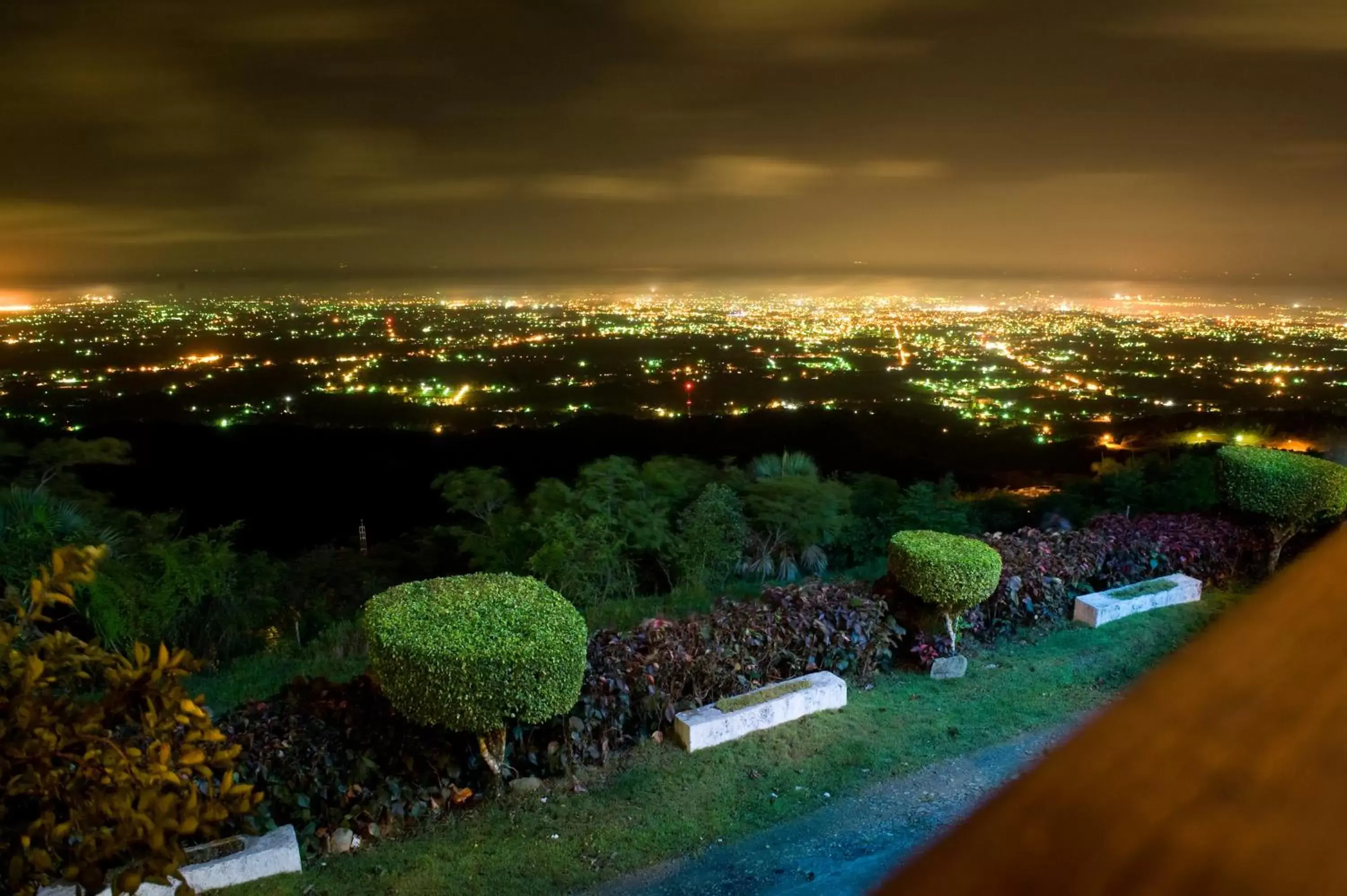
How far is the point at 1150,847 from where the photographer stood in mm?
493

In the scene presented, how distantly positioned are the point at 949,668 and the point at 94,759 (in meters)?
6.23

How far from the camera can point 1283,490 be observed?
8.94 m

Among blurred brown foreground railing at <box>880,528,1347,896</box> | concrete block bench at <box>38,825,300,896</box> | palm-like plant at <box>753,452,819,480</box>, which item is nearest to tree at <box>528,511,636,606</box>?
palm-like plant at <box>753,452,819,480</box>

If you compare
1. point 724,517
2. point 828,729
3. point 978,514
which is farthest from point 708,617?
point 978,514

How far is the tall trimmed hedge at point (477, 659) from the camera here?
4.69 meters

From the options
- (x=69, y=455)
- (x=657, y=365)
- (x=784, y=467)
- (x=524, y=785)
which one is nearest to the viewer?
(x=524, y=785)

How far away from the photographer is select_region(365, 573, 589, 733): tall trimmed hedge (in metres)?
4.69

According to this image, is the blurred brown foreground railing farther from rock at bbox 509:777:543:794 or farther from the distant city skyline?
the distant city skyline

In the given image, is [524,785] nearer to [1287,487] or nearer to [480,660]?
[480,660]

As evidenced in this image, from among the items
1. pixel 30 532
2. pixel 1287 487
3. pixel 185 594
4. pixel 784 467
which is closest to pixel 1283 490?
pixel 1287 487

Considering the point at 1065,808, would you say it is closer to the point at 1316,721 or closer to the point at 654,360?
the point at 1316,721

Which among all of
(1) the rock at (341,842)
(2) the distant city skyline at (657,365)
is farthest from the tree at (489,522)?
(2) the distant city skyline at (657,365)

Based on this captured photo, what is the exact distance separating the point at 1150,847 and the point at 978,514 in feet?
45.6

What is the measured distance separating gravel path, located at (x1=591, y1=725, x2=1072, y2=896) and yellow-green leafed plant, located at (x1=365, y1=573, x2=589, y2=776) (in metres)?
1.10
